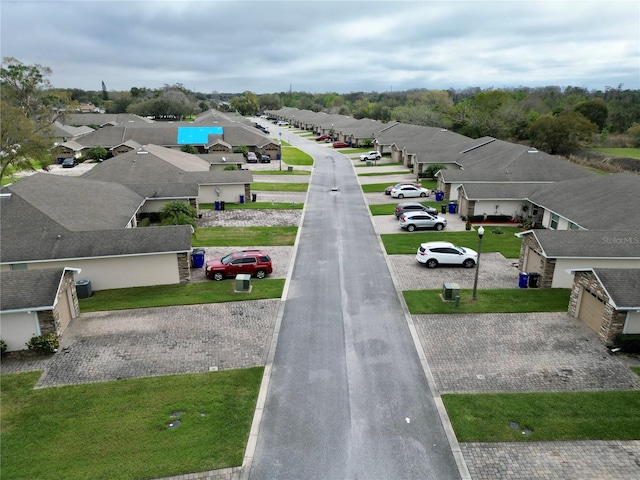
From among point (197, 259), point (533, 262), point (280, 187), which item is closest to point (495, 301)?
point (533, 262)

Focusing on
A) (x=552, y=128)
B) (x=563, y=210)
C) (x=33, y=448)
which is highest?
(x=552, y=128)

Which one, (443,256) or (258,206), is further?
(258,206)

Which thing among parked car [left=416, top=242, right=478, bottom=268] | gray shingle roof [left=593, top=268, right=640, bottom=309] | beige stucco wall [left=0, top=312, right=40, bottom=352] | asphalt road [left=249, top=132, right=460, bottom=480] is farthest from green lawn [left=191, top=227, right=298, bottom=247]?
gray shingle roof [left=593, top=268, right=640, bottom=309]

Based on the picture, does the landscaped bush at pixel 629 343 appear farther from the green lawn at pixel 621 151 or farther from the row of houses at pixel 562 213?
the green lawn at pixel 621 151

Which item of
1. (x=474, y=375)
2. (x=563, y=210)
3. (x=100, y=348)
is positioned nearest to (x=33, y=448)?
(x=100, y=348)

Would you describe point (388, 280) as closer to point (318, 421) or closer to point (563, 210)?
point (318, 421)

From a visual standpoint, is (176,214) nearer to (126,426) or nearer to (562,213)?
(126,426)
